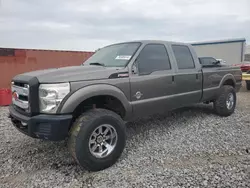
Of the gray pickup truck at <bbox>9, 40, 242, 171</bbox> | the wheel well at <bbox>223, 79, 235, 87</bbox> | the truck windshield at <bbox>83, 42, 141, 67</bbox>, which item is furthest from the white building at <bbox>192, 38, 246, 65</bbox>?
the truck windshield at <bbox>83, 42, 141, 67</bbox>

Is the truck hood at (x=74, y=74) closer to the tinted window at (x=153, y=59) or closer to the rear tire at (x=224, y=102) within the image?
the tinted window at (x=153, y=59)

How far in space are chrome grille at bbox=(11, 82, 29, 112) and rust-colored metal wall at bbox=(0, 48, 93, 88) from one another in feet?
20.2

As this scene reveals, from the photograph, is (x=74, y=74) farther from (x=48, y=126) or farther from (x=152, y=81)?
(x=152, y=81)

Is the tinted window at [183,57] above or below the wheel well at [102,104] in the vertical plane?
above

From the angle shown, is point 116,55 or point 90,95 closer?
point 90,95

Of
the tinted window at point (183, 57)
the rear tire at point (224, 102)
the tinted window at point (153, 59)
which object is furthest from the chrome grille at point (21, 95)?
the rear tire at point (224, 102)

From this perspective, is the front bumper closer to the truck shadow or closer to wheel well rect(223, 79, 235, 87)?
the truck shadow

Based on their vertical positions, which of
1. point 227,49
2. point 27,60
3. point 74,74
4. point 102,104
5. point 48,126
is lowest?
point 48,126

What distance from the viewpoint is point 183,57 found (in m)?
4.95

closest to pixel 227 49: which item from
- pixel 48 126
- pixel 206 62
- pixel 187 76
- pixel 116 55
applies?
pixel 206 62

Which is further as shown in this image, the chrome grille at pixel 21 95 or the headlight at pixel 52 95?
the chrome grille at pixel 21 95

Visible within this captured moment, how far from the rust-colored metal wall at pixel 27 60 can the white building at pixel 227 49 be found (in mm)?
11727

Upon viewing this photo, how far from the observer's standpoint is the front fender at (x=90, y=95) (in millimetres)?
2980

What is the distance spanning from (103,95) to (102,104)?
38 centimetres
